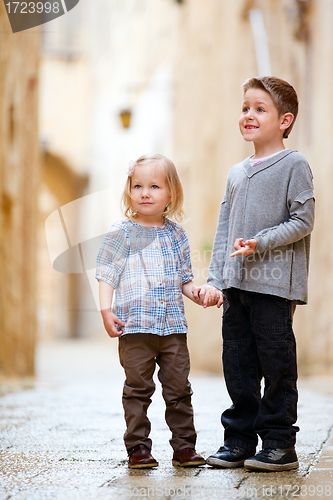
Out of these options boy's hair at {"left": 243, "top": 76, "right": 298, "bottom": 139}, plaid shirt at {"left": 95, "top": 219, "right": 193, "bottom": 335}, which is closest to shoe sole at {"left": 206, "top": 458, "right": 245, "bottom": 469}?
plaid shirt at {"left": 95, "top": 219, "right": 193, "bottom": 335}

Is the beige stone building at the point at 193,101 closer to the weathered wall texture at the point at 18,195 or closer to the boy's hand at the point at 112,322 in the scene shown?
the weathered wall texture at the point at 18,195

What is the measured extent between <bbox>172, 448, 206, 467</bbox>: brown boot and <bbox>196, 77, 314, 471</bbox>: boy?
0.04 m

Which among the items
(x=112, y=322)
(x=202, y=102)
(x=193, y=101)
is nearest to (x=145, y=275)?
(x=112, y=322)

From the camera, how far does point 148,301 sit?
2.28m

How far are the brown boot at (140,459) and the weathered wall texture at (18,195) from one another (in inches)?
186

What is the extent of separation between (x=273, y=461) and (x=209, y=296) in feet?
1.80

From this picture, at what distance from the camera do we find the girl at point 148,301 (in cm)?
225

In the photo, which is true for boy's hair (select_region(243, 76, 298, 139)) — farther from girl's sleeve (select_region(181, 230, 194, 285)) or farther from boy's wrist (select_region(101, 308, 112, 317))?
boy's wrist (select_region(101, 308, 112, 317))

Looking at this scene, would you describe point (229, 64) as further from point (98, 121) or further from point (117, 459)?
point (98, 121)

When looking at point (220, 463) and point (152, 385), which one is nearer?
point (220, 463)

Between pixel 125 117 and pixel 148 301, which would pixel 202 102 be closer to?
pixel 125 117

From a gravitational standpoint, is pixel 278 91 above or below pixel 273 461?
above

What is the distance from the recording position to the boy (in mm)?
2135

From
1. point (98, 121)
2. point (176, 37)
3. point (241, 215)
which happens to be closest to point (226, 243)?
point (241, 215)
